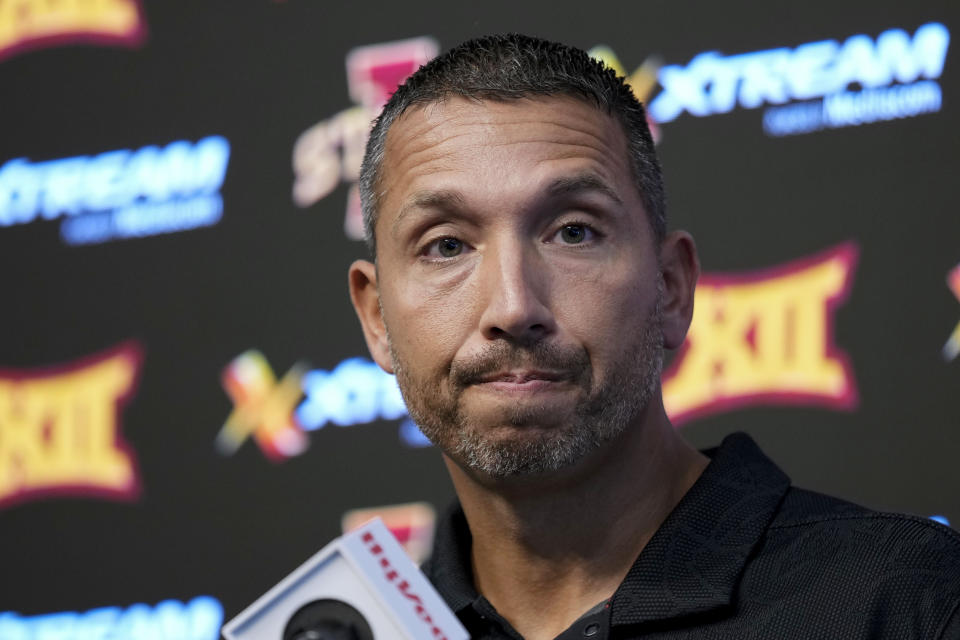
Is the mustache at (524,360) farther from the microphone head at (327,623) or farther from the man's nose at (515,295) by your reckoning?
the microphone head at (327,623)

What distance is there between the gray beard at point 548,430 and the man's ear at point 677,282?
0.07m

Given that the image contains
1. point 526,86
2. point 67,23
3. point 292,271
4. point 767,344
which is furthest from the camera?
point 67,23

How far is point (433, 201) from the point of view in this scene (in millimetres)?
1152

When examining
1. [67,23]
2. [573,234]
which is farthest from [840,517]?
[67,23]

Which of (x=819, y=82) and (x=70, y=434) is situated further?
(x=70, y=434)

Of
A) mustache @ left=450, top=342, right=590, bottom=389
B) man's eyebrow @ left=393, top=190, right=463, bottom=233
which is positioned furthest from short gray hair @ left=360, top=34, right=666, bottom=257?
mustache @ left=450, top=342, right=590, bottom=389

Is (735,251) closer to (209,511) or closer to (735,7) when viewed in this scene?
(735,7)

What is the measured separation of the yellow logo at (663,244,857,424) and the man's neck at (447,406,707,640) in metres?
0.60

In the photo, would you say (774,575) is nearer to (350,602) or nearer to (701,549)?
(701,549)

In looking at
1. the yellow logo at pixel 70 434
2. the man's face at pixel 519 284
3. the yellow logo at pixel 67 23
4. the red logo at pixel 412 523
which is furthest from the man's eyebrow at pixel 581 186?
the yellow logo at pixel 67 23

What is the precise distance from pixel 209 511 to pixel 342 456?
254mm

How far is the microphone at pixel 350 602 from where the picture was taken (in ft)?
2.47

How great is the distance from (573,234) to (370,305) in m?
0.30

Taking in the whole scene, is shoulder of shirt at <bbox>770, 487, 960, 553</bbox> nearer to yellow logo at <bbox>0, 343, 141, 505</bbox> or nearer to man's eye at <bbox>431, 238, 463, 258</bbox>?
man's eye at <bbox>431, 238, 463, 258</bbox>
